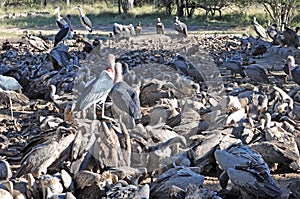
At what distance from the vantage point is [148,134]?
19.5ft

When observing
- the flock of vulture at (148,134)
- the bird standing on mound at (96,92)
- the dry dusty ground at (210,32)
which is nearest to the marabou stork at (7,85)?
the flock of vulture at (148,134)

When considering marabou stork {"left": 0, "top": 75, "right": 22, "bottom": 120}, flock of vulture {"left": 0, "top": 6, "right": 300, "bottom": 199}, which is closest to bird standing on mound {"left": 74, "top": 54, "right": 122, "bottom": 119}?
flock of vulture {"left": 0, "top": 6, "right": 300, "bottom": 199}

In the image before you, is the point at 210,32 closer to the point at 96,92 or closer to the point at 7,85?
the point at 7,85

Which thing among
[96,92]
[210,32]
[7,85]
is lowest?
[210,32]

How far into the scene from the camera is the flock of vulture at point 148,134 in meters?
4.41

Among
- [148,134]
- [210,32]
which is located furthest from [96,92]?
[210,32]

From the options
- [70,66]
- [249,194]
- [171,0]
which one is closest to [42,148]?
[249,194]

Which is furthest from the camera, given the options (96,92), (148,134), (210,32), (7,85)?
(210,32)

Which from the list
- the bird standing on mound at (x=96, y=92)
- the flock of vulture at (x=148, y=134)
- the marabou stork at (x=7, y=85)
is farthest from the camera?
the marabou stork at (x=7, y=85)

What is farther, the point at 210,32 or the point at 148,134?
the point at 210,32

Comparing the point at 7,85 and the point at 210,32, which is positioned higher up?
the point at 7,85

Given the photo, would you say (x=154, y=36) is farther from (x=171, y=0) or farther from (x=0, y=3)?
(x=0, y=3)

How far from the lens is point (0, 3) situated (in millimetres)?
34094

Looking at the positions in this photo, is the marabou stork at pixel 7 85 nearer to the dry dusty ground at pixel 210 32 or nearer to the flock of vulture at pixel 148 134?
the flock of vulture at pixel 148 134
